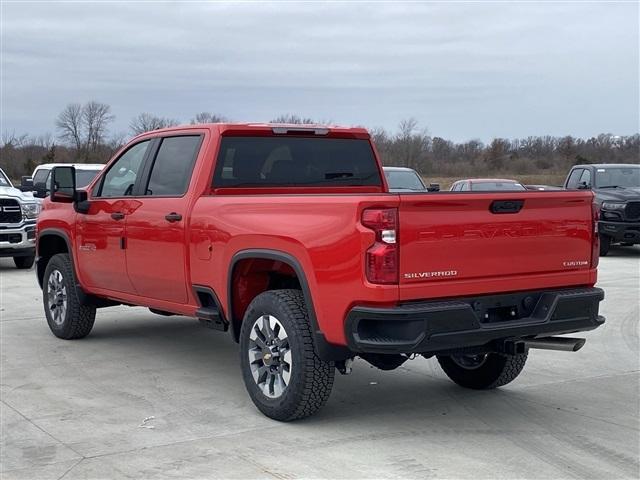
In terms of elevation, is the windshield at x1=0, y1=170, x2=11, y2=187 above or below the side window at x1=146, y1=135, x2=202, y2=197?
below

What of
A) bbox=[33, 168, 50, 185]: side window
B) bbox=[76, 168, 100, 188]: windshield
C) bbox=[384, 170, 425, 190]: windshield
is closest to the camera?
bbox=[76, 168, 100, 188]: windshield

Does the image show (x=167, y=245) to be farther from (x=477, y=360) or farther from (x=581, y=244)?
(x=581, y=244)

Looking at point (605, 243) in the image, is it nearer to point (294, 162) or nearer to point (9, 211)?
point (9, 211)

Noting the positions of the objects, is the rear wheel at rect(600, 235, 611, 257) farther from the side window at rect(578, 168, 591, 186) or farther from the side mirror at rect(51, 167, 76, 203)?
the side mirror at rect(51, 167, 76, 203)

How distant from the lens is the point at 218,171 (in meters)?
6.96

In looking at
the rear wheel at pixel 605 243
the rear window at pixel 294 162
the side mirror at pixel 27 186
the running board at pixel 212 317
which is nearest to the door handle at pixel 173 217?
the rear window at pixel 294 162

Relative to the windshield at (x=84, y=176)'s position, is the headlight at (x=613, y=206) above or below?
below

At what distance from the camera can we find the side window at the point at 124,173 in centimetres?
784

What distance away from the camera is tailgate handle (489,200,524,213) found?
5539mm

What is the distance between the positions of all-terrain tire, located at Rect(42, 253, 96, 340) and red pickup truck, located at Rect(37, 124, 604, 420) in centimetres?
81

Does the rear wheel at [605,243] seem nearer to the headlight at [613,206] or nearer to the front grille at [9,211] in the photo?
the headlight at [613,206]

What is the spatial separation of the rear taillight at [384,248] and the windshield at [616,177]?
14776 millimetres

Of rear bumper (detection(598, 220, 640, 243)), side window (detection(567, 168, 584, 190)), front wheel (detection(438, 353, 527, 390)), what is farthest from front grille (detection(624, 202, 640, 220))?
front wheel (detection(438, 353, 527, 390))

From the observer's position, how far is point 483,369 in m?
6.84
